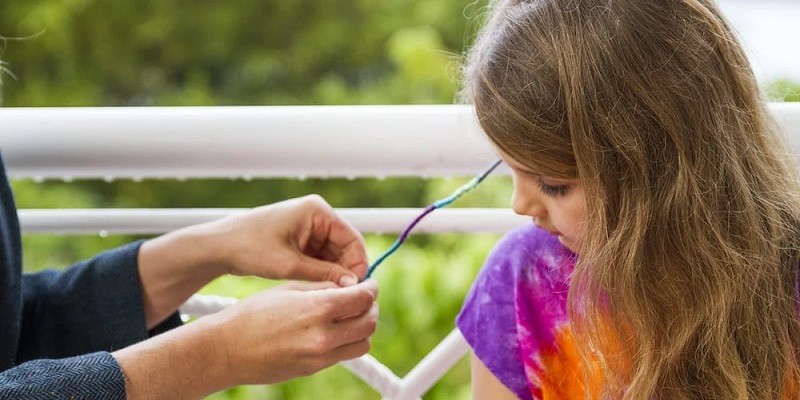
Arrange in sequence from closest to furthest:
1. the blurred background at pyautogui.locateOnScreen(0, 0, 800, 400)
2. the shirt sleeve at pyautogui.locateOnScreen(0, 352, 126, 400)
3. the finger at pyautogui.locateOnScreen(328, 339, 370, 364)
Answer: the shirt sleeve at pyautogui.locateOnScreen(0, 352, 126, 400)
the finger at pyautogui.locateOnScreen(328, 339, 370, 364)
the blurred background at pyautogui.locateOnScreen(0, 0, 800, 400)

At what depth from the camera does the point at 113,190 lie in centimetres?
300

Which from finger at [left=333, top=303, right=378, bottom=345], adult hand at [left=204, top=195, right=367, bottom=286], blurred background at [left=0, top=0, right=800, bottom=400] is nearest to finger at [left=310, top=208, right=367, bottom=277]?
adult hand at [left=204, top=195, right=367, bottom=286]

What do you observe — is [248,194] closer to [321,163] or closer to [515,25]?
[321,163]

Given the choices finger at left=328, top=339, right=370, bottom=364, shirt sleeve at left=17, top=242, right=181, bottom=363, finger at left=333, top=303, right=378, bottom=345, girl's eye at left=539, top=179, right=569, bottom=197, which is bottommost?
shirt sleeve at left=17, top=242, right=181, bottom=363

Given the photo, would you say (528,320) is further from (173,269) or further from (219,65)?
(219,65)

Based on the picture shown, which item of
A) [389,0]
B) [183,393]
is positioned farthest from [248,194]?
[183,393]

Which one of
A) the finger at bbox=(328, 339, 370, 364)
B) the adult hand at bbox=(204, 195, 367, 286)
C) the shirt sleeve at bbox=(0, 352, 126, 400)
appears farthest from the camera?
the adult hand at bbox=(204, 195, 367, 286)

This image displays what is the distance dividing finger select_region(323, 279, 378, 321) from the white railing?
21 cm

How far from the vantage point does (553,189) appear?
1.07 meters

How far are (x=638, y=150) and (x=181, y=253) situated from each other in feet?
1.92

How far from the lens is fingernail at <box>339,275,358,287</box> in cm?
117

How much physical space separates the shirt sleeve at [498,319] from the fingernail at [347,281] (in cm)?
16

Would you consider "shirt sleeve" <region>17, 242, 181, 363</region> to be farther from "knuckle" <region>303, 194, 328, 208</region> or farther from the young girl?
the young girl

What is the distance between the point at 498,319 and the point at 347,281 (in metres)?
0.19
